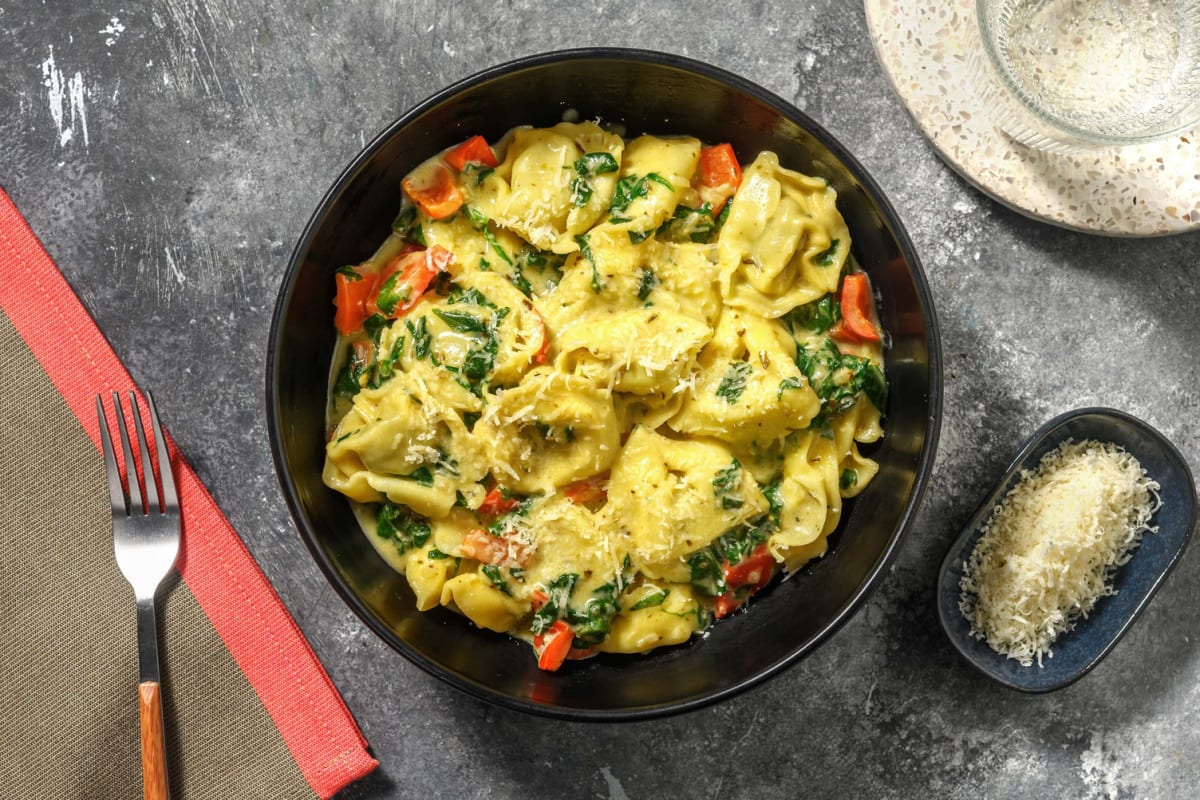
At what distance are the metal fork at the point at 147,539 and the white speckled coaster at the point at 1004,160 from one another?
10.7 ft

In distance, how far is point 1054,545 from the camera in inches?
147

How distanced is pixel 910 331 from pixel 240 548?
268 cm

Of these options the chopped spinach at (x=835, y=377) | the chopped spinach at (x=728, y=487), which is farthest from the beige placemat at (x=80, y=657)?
the chopped spinach at (x=835, y=377)

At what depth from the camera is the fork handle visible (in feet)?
12.4

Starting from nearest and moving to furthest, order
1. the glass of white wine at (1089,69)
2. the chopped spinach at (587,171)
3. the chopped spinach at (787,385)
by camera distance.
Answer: the chopped spinach at (787,385), the chopped spinach at (587,171), the glass of white wine at (1089,69)

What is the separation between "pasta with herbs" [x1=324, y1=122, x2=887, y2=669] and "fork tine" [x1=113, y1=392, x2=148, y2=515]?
827 millimetres

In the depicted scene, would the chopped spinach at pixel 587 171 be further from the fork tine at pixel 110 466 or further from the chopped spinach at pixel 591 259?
the fork tine at pixel 110 466

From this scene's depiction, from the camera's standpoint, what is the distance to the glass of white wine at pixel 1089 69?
3912mm

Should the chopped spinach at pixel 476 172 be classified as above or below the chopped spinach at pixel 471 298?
above

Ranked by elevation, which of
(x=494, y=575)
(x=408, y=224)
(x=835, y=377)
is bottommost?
(x=494, y=575)

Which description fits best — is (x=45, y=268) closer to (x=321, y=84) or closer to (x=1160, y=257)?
(x=321, y=84)

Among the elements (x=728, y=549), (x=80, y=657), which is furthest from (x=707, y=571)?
(x=80, y=657)

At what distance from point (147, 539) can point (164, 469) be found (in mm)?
297

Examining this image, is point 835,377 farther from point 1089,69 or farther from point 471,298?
point 1089,69
